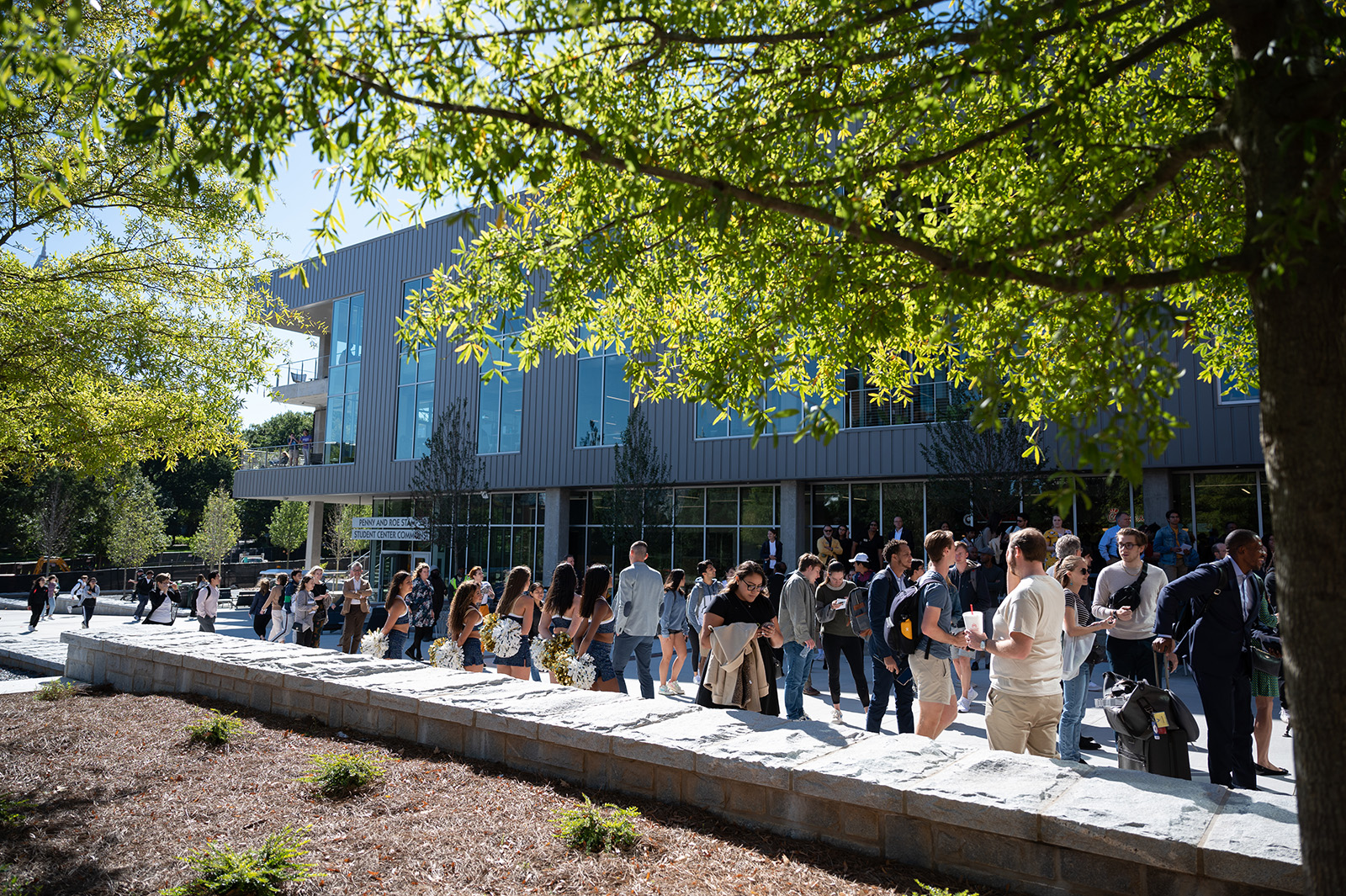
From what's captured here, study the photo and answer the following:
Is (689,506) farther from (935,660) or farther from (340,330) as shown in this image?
(935,660)

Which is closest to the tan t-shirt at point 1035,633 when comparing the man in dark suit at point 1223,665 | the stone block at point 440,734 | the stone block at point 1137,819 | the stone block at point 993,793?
the stone block at point 993,793

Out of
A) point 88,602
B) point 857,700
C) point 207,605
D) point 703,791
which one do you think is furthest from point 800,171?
point 88,602

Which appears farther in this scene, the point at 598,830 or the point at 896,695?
the point at 896,695

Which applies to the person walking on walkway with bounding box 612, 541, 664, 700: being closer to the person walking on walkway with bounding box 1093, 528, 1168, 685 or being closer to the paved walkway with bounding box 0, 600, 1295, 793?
the paved walkway with bounding box 0, 600, 1295, 793

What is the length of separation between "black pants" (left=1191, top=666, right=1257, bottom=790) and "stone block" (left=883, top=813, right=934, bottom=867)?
297cm

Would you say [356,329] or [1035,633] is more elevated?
[356,329]

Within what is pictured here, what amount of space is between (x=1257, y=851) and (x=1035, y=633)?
6.40ft

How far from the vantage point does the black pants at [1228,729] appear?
18.7ft

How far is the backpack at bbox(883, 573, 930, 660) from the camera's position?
6.45 meters

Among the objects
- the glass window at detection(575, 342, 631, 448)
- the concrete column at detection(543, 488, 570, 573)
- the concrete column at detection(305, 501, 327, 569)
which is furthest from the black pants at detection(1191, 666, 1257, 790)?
the concrete column at detection(305, 501, 327, 569)

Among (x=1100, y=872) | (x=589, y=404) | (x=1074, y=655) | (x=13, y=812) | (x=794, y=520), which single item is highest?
(x=589, y=404)

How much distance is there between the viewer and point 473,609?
9.49 metres

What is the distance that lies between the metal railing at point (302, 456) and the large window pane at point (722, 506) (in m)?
16.0

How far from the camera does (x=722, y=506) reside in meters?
24.5
